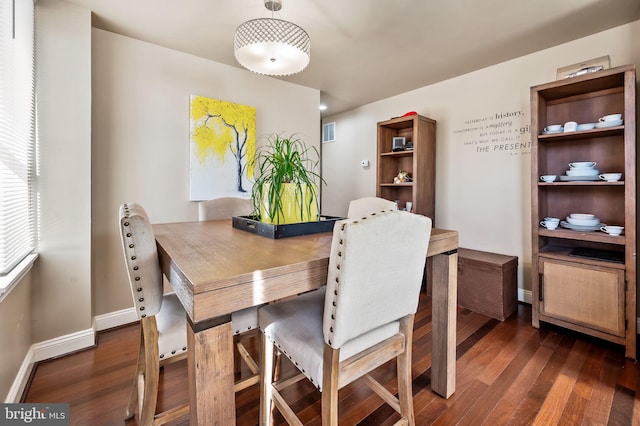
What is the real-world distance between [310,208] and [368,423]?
3.53 ft

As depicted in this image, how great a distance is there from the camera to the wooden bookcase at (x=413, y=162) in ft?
10.3

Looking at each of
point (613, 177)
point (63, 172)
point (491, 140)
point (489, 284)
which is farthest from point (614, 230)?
point (63, 172)

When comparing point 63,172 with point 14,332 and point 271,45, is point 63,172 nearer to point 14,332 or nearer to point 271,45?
point 14,332

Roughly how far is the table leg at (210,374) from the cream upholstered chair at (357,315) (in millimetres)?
321

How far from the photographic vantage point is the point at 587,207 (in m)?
2.35

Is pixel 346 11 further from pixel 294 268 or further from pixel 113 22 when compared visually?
pixel 294 268

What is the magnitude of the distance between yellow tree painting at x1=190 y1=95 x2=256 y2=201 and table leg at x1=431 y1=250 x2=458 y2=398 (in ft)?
7.02

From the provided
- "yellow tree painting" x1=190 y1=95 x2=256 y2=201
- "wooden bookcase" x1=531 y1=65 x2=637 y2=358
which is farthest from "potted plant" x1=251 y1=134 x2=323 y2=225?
"wooden bookcase" x1=531 y1=65 x2=637 y2=358

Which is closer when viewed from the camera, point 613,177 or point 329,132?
point 613,177

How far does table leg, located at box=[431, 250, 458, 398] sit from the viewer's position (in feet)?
4.68

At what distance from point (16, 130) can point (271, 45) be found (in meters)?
1.45

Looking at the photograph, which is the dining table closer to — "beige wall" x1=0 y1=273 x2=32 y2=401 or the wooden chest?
"beige wall" x1=0 y1=273 x2=32 y2=401

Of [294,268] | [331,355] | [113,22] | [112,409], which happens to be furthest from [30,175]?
[331,355]

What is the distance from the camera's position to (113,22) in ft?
7.06
